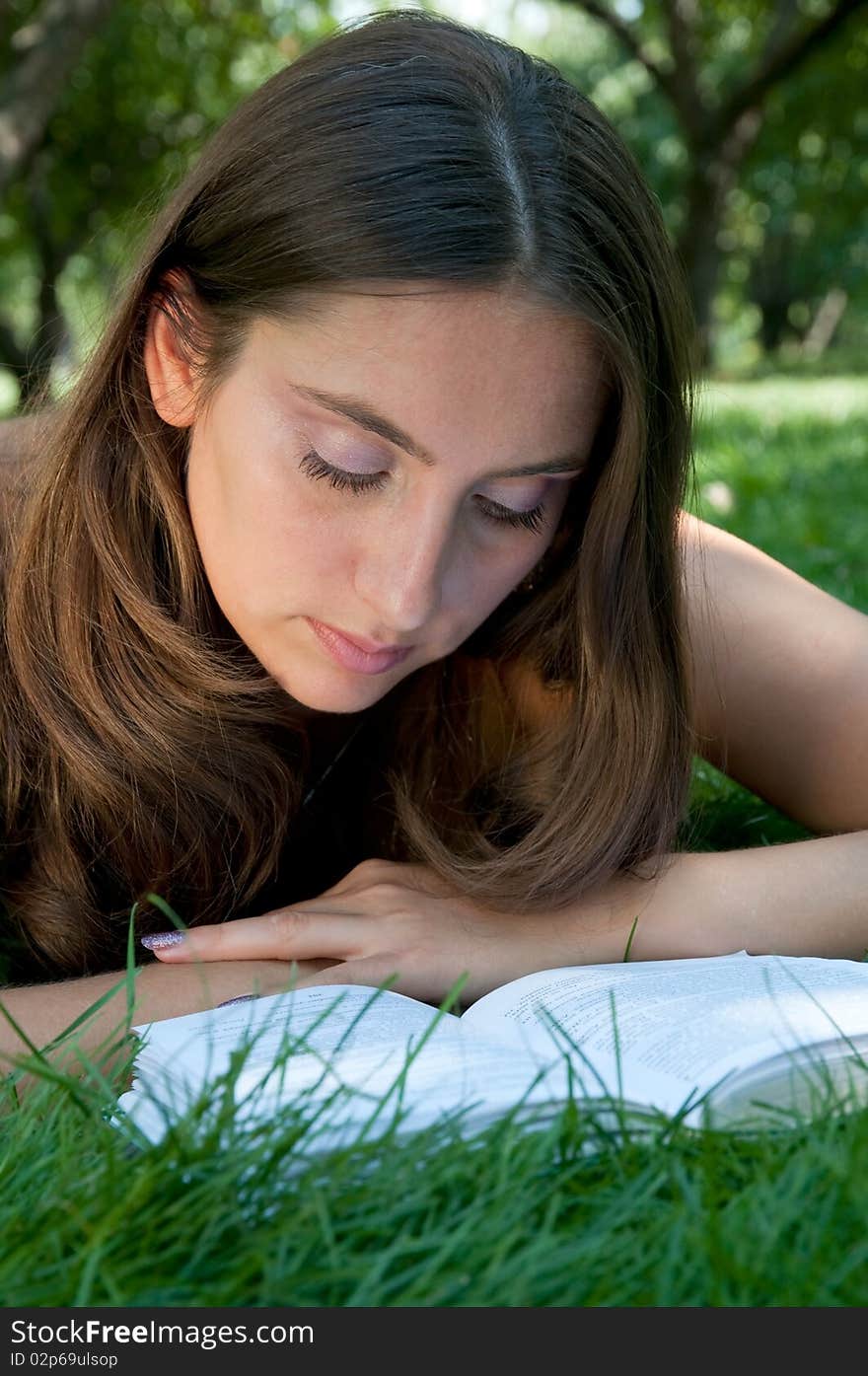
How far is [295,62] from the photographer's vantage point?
2.47 metres

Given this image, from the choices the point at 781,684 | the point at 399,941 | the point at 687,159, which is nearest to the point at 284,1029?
the point at 399,941

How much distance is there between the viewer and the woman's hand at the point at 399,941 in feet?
7.30

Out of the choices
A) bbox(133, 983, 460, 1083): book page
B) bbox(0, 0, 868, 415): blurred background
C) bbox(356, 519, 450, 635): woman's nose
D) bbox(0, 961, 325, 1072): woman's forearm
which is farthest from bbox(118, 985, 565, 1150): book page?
bbox(0, 0, 868, 415): blurred background

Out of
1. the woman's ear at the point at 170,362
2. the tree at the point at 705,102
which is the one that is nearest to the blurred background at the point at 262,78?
the tree at the point at 705,102

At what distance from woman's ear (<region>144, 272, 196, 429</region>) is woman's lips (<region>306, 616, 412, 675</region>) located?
45cm

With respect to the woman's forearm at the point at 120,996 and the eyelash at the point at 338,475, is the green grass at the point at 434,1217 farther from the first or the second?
the eyelash at the point at 338,475

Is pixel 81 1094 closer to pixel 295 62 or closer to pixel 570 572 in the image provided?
pixel 570 572

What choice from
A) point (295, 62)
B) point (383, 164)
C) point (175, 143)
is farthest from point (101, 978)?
point (175, 143)

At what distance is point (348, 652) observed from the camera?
2297mm

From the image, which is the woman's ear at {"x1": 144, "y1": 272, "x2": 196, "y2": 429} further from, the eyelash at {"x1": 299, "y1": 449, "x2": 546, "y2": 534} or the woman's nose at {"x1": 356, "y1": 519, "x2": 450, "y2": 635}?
the woman's nose at {"x1": 356, "y1": 519, "x2": 450, "y2": 635}

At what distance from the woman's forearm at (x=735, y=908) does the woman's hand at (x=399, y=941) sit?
8 centimetres

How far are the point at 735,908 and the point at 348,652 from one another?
0.79m

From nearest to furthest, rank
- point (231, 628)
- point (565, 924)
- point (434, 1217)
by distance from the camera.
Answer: point (434, 1217), point (565, 924), point (231, 628)

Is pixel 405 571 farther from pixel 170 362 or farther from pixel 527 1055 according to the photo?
pixel 527 1055
